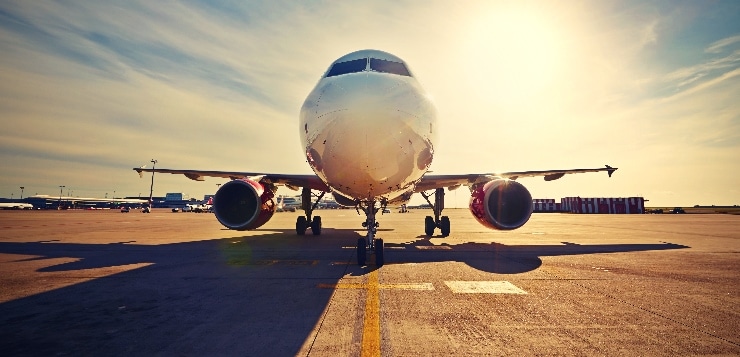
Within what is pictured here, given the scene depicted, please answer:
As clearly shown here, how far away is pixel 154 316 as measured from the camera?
12.5ft

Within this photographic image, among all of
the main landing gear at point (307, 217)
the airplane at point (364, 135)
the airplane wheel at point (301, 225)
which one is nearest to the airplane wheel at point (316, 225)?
the main landing gear at point (307, 217)

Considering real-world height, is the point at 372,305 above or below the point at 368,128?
below

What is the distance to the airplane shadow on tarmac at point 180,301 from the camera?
305 cm

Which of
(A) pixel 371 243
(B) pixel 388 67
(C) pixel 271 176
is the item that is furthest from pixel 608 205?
(B) pixel 388 67

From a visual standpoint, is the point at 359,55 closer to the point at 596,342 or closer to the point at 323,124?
the point at 323,124

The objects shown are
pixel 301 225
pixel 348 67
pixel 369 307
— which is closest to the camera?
pixel 369 307

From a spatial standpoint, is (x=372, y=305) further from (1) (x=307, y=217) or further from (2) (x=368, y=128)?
(1) (x=307, y=217)

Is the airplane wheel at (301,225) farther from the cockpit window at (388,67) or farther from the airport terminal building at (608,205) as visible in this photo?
the airport terminal building at (608,205)

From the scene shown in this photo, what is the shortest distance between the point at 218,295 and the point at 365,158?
2.95 m

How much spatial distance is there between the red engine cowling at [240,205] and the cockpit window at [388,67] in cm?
447

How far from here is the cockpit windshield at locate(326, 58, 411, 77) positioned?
7008mm

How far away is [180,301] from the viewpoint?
14.6 ft

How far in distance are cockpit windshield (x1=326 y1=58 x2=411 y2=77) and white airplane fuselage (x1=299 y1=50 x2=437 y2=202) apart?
21mm

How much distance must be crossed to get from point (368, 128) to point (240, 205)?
548 cm
